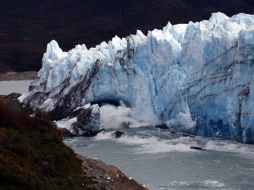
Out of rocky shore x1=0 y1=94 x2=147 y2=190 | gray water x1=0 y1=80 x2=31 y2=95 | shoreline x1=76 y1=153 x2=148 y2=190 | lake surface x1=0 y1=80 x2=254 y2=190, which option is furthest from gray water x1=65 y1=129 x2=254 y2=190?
gray water x1=0 y1=80 x2=31 y2=95

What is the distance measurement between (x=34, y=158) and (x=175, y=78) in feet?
43.8

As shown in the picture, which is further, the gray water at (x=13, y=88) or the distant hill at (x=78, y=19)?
the distant hill at (x=78, y=19)

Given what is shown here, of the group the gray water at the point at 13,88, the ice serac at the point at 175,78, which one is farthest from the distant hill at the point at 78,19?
the ice serac at the point at 175,78

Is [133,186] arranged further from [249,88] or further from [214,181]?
[249,88]

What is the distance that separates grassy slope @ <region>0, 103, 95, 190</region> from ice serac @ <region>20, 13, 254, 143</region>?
32.9 feet

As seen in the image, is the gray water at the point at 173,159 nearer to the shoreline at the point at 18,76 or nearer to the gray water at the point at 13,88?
the gray water at the point at 13,88

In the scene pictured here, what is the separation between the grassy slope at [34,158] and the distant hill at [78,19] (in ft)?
170

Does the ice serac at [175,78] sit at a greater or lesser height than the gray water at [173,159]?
greater

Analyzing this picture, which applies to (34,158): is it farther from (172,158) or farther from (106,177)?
(172,158)

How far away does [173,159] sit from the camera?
20219mm

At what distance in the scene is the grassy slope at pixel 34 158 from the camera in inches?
415

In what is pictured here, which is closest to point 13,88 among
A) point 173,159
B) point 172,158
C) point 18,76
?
point 18,76

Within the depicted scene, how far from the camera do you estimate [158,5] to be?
87.6 metres

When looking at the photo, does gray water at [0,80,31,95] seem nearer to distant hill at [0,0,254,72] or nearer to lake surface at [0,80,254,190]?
distant hill at [0,0,254,72]
